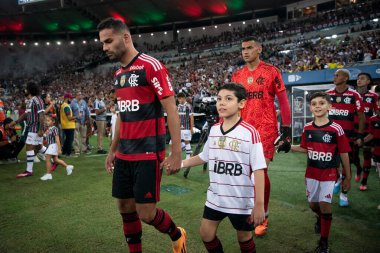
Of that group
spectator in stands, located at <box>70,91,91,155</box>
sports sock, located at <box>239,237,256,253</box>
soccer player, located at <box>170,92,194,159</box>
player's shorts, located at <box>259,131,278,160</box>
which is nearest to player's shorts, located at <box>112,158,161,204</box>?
sports sock, located at <box>239,237,256,253</box>

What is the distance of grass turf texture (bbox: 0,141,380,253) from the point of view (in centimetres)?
368

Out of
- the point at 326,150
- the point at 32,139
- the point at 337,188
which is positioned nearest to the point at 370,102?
the point at 337,188

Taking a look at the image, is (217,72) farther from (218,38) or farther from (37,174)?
(37,174)

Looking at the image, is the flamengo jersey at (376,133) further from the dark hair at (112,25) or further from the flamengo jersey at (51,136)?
the flamengo jersey at (51,136)

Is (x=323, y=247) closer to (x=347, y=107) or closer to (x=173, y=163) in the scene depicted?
(x=173, y=163)

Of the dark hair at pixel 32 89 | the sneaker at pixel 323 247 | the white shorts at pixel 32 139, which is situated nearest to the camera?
the sneaker at pixel 323 247

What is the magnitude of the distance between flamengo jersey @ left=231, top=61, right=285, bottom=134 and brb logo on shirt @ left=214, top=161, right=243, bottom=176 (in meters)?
1.49

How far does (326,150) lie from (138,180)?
90.1 inches

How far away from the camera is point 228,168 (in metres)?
2.52

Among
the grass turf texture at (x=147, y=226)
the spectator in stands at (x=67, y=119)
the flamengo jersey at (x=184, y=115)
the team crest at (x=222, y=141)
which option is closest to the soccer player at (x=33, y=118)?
the grass turf texture at (x=147, y=226)

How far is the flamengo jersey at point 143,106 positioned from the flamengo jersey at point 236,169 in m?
0.62

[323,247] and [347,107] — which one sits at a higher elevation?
[347,107]

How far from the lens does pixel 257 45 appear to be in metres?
3.97

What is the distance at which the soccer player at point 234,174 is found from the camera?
2.45 meters
